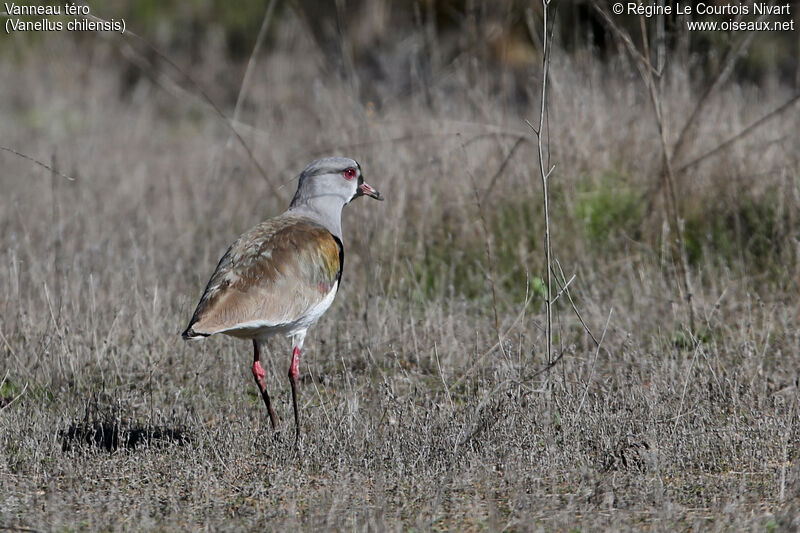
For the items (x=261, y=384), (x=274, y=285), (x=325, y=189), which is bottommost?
(x=261, y=384)

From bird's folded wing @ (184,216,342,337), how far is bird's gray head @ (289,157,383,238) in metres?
0.29

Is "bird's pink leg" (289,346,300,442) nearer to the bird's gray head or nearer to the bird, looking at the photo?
the bird

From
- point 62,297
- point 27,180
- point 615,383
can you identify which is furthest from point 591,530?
point 27,180

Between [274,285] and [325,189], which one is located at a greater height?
[325,189]

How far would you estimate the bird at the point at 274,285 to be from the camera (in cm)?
462

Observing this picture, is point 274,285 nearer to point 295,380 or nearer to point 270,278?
point 270,278

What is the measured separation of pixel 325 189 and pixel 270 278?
39.6 inches

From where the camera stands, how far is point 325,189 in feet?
18.8

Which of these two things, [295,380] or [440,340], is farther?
[440,340]

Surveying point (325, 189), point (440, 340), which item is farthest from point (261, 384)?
point (440, 340)

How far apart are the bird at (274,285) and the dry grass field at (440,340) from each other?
471 millimetres

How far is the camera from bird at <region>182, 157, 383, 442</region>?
4625 mm

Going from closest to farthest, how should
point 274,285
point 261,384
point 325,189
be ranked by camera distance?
1. point 274,285
2. point 261,384
3. point 325,189

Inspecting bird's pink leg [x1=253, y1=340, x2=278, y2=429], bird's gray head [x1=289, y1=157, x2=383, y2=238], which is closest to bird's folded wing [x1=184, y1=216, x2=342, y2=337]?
bird's gray head [x1=289, y1=157, x2=383, y2=238]
